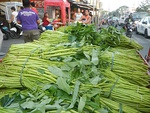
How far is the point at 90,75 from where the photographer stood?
75.4 inches

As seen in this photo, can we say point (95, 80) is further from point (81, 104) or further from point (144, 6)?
point (144, 6)

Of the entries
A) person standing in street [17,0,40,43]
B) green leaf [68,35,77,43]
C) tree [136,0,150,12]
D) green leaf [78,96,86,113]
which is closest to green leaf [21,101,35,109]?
green leaf [78,96,86,113]

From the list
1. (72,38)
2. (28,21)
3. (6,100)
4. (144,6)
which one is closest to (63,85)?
(6,100)

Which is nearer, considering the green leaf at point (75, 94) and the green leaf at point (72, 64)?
the green leaf at point (75, 94)

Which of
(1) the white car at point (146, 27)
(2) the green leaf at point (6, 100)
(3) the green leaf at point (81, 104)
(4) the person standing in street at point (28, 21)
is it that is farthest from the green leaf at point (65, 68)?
(1) the white car at point (146, 27)

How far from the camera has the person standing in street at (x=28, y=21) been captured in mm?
5043

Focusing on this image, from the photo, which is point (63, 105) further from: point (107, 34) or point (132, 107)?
Result: point (107, 34)

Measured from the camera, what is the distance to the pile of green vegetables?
5.29 feet

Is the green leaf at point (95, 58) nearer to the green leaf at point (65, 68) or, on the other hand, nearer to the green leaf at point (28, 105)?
the green leaf at point (65, 68)

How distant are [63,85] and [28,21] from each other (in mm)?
3776

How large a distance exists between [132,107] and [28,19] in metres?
3.92

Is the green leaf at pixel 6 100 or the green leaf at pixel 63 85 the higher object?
the green leaf at pixel 63 85

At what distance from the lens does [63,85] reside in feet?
5.58

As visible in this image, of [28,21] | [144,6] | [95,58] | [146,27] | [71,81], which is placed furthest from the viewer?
[144,6]
